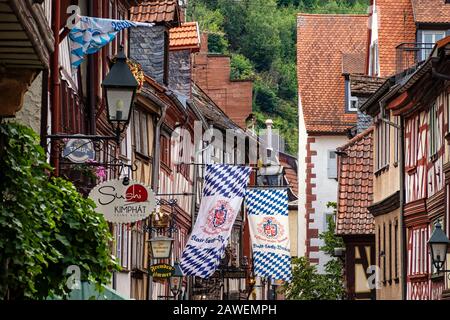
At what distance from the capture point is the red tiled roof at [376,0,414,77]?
46125 millimetres

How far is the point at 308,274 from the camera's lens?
169 feet

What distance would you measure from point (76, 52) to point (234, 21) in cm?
10649

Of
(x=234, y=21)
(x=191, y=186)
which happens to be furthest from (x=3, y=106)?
(x=234, y=21)

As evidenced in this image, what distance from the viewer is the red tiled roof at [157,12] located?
38469 millimetres

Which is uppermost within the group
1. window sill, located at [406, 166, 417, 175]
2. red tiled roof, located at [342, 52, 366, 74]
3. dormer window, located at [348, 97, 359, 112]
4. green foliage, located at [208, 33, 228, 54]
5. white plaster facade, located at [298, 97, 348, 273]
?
green foliage, located at [208, 33, 228, 54]

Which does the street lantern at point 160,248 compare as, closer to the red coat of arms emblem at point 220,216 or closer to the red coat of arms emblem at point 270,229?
the red coat of arms emblem at point 220,216

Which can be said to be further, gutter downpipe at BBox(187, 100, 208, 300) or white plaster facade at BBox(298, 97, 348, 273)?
white plaster facade at BBox(298, 97, 348, 273)

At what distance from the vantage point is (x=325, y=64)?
219ft

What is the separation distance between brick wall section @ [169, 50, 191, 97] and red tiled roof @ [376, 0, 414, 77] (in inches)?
214

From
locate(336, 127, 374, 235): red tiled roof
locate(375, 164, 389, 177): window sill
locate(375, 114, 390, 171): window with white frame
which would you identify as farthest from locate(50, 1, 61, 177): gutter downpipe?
locate(336, 127, 374, 235): red tiled roof

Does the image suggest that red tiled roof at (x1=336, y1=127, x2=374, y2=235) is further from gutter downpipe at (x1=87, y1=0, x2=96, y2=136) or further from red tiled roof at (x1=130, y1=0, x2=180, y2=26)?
gutter downpipe at (x1=87, y1=0, x2=96, y2=136)

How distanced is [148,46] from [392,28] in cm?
992

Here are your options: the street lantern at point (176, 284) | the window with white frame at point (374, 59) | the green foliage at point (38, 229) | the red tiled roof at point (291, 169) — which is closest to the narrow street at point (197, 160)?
the green foliage at point (38, 229)
